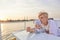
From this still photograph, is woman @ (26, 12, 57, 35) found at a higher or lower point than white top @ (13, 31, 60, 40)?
higher

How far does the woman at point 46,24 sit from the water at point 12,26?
0.34ft

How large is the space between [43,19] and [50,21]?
0.33ft

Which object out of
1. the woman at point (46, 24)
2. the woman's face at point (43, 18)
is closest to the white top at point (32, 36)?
the woman at point (46, 24)

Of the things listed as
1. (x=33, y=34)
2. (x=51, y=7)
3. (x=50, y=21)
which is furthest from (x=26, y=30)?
(x=51, y=7)

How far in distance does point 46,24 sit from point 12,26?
0.46 m

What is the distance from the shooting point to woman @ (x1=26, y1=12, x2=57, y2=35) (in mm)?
1512

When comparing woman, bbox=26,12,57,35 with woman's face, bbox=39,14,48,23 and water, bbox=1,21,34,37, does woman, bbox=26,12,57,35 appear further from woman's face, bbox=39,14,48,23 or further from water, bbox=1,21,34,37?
water, bbox=1,21,34,37

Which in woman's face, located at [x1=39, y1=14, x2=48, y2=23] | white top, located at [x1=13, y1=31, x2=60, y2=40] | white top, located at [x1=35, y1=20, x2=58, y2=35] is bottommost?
white top, located at [x1=13, y1=31, x2=60, y2=40]

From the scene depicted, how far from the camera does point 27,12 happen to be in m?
1.54

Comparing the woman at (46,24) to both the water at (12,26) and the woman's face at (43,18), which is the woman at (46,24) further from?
the water at (12,26)

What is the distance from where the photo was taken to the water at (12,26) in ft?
4.92

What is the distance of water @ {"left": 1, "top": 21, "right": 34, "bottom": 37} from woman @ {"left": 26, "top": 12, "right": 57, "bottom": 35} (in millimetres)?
105

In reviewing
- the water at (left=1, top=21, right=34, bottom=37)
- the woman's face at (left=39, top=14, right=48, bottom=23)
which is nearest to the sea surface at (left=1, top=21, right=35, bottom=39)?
the water at (left=1, top=21, right=34, bottom=37)

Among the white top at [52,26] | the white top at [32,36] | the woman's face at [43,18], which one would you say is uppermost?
the woman's face at [43,18]
